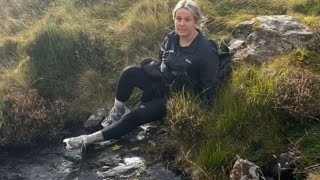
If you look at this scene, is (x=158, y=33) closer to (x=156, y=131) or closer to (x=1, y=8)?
(x=156, y=131)

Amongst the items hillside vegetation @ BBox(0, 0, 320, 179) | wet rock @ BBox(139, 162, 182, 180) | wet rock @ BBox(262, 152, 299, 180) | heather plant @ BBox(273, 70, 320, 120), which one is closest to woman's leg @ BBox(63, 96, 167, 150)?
hillside vegetation @ BBox(0, 0, 320, 179)

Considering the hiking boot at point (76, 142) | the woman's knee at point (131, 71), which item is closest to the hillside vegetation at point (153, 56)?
the hiking boot at point (76, 142)

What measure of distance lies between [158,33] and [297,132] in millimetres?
3454

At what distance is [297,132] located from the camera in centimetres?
486

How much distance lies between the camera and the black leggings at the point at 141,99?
19.4 ft

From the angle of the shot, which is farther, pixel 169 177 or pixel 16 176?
pixel 16 176

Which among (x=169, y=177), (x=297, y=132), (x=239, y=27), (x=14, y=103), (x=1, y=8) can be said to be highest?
(x=1, y=8)

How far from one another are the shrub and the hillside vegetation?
0.01 metres

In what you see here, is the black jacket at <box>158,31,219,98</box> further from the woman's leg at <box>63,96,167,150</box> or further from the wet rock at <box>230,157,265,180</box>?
the wet rock at <box>230,157,265,180</box>

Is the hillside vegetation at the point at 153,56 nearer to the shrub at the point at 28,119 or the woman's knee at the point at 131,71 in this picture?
the shrub at the point at 28,119

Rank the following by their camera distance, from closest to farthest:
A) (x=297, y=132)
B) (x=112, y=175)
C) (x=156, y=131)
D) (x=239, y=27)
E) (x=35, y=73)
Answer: (x=297, y=132), (x=112, y=175), (x=156, y=131), (x=239, y=27), (x=35, y=73)

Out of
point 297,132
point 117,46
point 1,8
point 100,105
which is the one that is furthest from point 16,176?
point 1,8

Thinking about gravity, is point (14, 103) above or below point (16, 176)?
above

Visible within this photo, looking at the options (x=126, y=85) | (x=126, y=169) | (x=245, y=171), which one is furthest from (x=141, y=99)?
(x=245, y=171)
